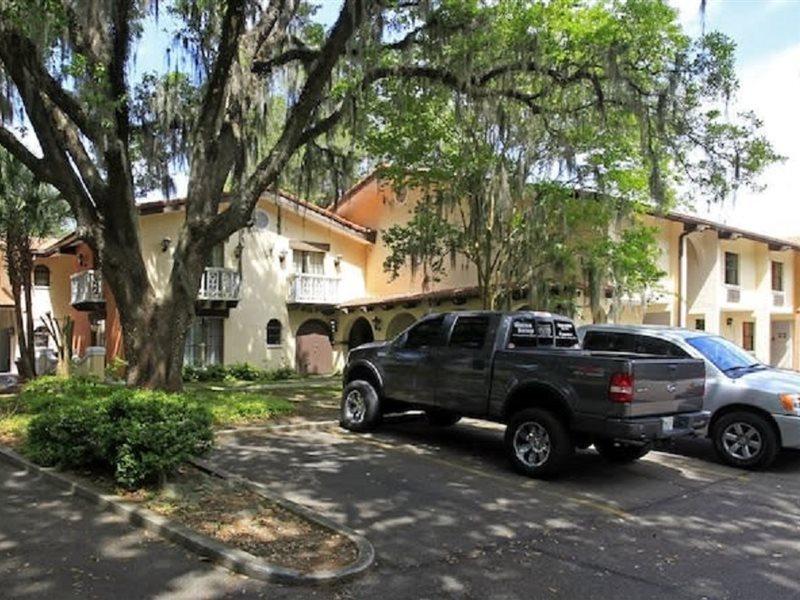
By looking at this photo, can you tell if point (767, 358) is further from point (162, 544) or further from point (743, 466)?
point (162, 544)

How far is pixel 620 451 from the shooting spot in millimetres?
9258

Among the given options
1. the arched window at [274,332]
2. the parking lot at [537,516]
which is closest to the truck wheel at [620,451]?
the parking lot at [537,516]

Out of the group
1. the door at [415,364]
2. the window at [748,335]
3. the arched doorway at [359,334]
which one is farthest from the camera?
the window at [748,335]

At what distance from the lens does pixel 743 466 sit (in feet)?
31.0

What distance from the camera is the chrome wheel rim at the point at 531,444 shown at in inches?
321

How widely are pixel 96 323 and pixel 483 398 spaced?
20.2m

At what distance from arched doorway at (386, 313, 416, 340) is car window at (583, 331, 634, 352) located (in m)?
14.4

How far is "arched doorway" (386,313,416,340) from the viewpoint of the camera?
25581 mm

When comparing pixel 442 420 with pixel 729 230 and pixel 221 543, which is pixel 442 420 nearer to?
pixel 221 543

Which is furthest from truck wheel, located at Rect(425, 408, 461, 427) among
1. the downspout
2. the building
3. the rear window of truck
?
the downspout

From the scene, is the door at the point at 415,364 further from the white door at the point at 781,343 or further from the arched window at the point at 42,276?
the white door at the point at 781,343

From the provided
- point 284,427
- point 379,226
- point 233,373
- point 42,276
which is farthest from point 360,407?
point 42,276

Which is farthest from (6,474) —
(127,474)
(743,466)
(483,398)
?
(743,466)

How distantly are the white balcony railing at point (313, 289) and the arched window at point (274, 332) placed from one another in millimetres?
981
